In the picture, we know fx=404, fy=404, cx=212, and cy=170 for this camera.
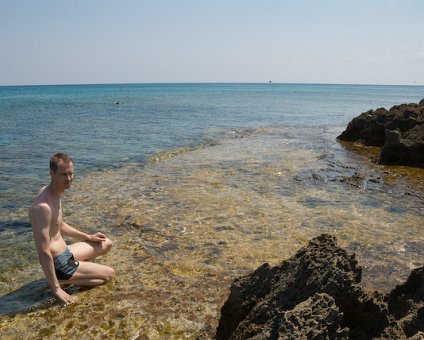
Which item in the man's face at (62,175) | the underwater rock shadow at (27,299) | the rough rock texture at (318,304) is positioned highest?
the man's face at (62,175)

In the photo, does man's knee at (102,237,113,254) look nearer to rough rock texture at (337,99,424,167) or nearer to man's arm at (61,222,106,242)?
man's arm at (61,222,106,242)

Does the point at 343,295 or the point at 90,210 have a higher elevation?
the point at 343,295

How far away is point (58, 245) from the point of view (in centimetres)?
595

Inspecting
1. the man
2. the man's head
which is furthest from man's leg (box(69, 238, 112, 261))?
the man's head

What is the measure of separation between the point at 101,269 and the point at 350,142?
64.5 ft

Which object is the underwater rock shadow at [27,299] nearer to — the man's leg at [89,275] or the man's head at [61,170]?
the man's leg at [89,275]

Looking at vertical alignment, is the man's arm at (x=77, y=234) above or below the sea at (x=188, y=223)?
above

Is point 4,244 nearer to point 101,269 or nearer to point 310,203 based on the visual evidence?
point 101,269

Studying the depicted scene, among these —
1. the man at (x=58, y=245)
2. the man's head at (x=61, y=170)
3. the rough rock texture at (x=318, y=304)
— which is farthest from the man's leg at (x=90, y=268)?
the rough rock texture at (x=318, y=304)

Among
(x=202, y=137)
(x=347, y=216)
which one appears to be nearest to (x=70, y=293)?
(x=347, y=216)

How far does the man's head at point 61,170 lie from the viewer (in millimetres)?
5543

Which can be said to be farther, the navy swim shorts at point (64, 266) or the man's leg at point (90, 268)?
the man's leg at point (90, 268)

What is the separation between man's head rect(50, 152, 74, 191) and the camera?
554 cm

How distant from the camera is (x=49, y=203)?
18.6ft
